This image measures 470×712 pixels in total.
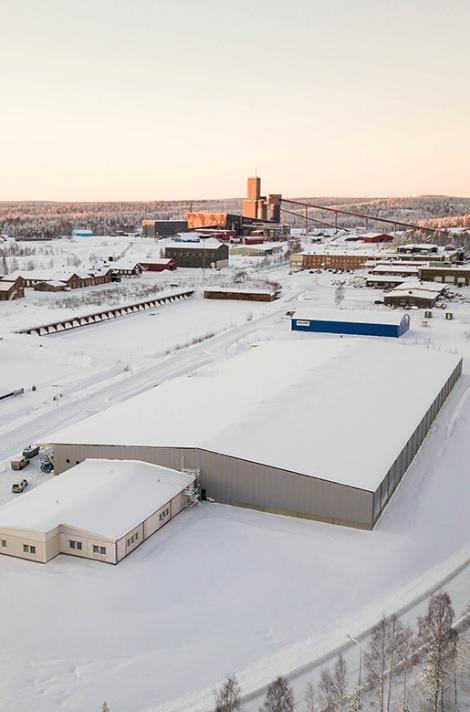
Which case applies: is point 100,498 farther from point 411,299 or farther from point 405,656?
point 411,299

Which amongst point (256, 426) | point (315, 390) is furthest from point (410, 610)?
point (315, 390)

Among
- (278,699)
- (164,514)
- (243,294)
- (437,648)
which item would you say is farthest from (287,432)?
(243,294)

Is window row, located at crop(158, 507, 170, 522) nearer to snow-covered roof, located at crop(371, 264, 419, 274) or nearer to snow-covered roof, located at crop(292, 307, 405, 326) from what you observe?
snow-covered roof, located at crop(292, 307, 405, 326)

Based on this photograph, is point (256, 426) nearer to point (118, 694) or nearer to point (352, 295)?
point (118, 694)

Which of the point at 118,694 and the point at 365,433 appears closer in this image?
the point at 118,694

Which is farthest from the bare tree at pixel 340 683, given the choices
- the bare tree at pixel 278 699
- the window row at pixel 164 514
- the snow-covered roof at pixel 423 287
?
the snow-covered roof at pixel 423 287

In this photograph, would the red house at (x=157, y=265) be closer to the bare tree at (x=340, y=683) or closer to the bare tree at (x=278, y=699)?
the bare tree at (x=340, y=683)
